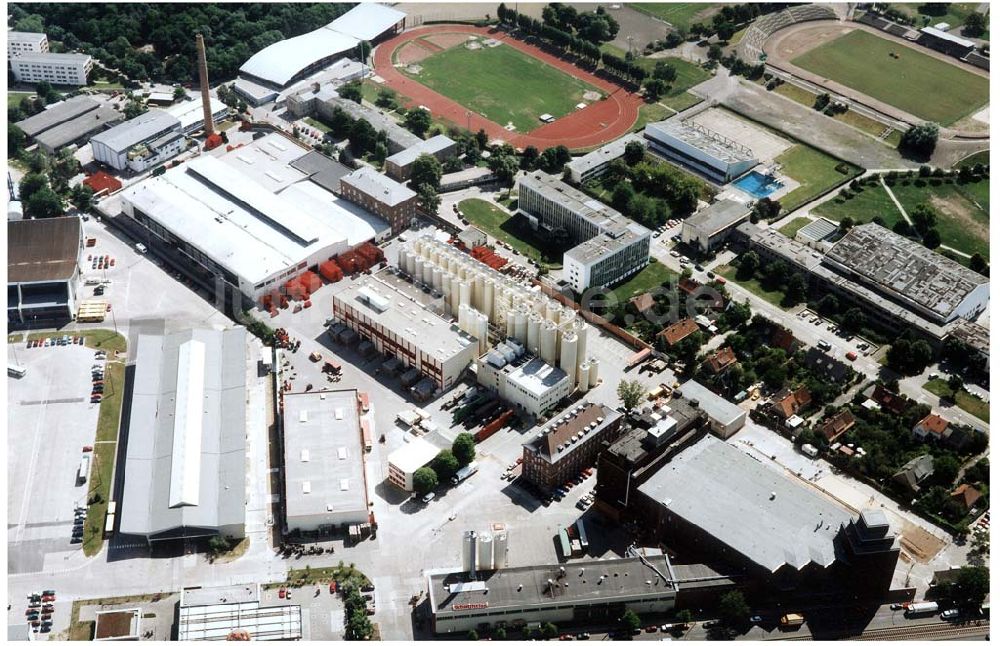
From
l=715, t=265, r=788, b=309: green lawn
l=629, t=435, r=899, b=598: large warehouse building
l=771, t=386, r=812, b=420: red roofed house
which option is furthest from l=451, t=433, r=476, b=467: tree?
l=715, t=265, r=788, b=309: green lawn

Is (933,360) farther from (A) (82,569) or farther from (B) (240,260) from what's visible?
(A) (82,569)

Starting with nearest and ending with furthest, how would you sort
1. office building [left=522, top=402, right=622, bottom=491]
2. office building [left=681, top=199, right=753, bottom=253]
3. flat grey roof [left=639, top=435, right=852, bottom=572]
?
flat grey roof [left=639, top=435, right=852, bottom=572], office building [left=522, top=402, right=622, bottom=491], office building [left=681, top=199, right=753, bottom=253]

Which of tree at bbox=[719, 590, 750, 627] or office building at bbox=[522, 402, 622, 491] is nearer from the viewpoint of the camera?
tree at bbox=[719, 590, 750, 627]

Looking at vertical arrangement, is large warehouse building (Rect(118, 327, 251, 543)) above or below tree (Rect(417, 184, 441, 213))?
below

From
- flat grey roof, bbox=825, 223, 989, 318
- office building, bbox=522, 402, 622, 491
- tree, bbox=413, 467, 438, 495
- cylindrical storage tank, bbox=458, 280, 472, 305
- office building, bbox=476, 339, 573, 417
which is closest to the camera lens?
tree, bbox=413, 467, 438, 495

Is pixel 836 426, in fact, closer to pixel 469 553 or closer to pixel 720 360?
pixel 720 360

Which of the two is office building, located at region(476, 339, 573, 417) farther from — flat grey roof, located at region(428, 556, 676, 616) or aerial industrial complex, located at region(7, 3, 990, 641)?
flat grey roof, located at region(428, 556, 676, 616)

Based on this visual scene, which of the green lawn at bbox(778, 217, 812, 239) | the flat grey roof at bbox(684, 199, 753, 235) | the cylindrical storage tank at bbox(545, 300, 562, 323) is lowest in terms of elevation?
the green lawn at bbox(778, 217, 812, 239)
